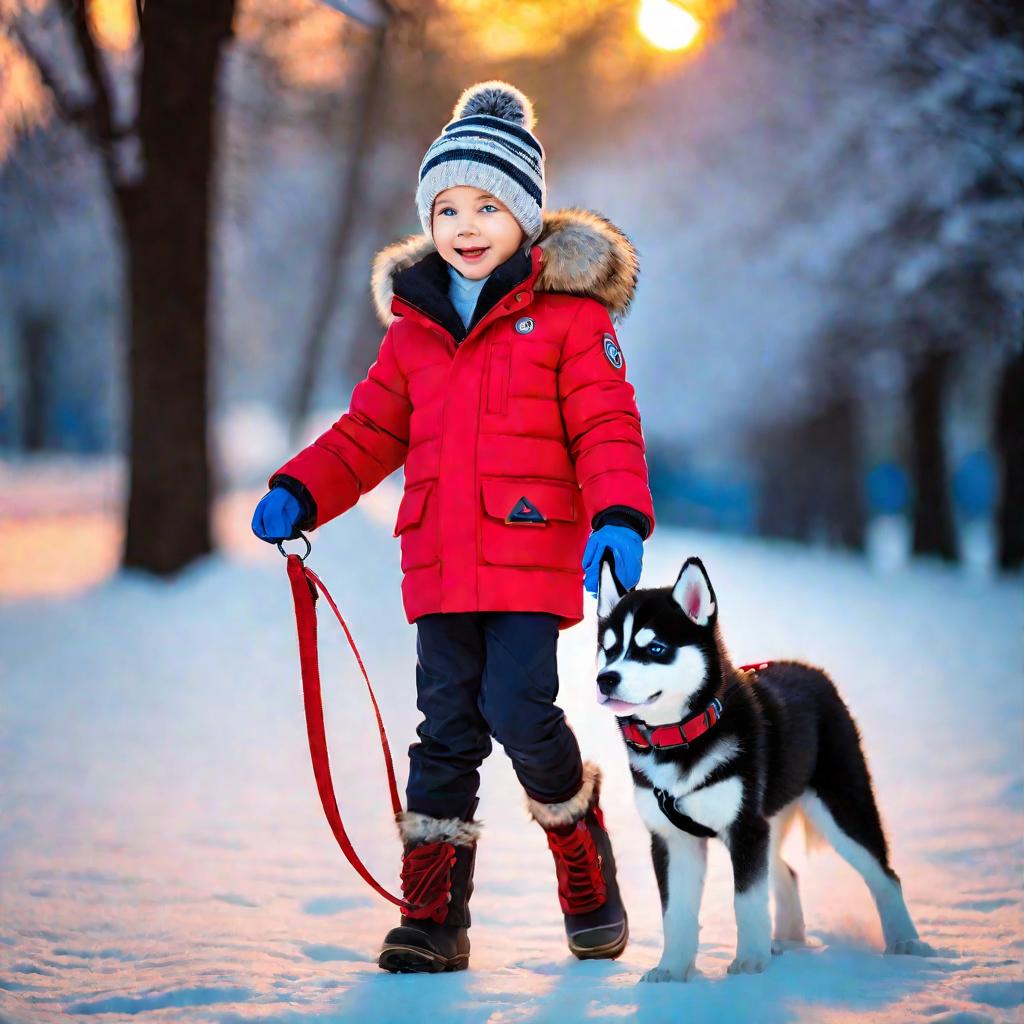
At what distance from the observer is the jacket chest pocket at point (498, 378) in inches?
130

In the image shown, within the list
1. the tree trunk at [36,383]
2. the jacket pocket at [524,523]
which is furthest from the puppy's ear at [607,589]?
A: the tree trunk at [36,383]

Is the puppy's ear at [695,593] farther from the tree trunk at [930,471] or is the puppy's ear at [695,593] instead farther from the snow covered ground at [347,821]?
the tree trunk at [930,471]

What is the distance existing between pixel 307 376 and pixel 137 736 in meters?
11.8

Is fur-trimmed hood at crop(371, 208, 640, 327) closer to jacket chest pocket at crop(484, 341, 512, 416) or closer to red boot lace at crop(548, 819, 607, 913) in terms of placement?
jacket chest pocket at crop(484, 341, 512, 416)

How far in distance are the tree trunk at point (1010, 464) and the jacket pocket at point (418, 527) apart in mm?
10720

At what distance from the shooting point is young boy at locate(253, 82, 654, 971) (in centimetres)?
Answer: 323

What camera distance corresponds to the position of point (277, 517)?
3.37 meters

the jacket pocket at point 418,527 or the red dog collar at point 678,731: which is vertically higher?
the jacket pocket at point 418,527

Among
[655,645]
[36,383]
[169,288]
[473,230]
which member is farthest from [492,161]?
[36,383]

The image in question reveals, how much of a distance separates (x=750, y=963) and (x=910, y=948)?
53cm

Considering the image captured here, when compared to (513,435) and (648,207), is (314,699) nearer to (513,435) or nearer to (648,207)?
(513,435)

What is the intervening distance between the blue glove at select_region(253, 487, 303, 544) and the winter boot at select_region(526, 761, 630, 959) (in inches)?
40.2

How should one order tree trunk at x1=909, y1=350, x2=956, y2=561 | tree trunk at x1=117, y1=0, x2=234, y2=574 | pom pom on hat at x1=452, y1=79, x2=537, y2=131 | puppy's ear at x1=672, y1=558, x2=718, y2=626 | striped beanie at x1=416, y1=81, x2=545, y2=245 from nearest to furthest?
puppy's ear at x1=672, y1=558, x2=718, y2=626 < striped beanie at x1=416, y1=81, x2=545, y2=245 < pom pom on hat at x1=452, y1=79, x2=537, y2=131 < tree trunk at x1=117, y1=0, x2=234, y2=574 < tree trunk at x1=909, y1=350, x2=956, y2=561

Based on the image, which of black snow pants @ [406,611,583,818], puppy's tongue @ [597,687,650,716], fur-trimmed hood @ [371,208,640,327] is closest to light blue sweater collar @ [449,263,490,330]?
fur-trimmed hood @ [371,208,640,327]
